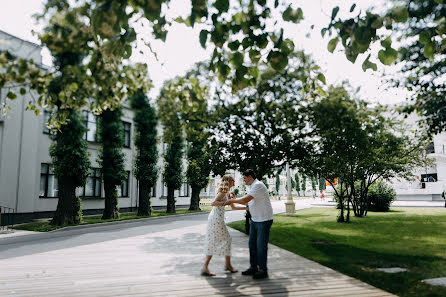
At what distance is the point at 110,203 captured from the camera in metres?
21.3

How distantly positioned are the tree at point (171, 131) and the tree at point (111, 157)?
465 cm

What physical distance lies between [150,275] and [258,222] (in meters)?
2.45

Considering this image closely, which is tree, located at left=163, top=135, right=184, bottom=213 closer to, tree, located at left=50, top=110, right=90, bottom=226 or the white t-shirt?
tree, located at left=50, top=110, right=90, bottom=226

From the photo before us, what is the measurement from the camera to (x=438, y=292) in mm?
4961

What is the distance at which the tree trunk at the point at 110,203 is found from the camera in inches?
832

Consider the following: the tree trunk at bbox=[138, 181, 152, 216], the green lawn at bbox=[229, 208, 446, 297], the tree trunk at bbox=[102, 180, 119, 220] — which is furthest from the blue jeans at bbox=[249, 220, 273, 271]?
the tree trunk at bbox=[138, 181, 152, 216]

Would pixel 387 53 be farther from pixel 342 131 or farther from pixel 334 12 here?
pixel 342 131

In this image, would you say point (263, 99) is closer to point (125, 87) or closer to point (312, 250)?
point (312, 250)

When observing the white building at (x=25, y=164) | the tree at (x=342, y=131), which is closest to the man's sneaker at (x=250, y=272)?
the tree at (x=342, y=131)

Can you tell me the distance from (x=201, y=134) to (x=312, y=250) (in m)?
6.42

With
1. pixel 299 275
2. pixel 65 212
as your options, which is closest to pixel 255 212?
pixel 299 275

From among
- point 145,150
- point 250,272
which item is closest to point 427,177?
point 145,150

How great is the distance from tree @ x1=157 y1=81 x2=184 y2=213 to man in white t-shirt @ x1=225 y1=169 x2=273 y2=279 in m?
2.19

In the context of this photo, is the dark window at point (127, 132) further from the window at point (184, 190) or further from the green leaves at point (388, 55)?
the green leaves at point (388, 55)
